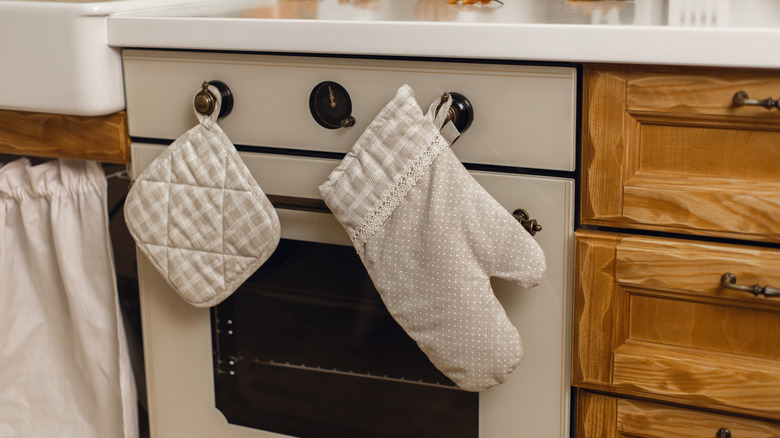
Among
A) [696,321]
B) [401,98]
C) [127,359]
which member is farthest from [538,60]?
[127,359]

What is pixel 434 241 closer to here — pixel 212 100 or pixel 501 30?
pixel 501 30

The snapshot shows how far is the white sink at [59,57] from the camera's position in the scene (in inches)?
39.7

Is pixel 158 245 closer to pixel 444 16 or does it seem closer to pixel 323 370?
pixel 323 370

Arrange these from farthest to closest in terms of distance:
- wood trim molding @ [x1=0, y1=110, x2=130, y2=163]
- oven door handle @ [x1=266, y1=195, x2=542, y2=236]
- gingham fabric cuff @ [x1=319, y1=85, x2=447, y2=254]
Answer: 1. wood trim molding @ [x1=0, y1=110, x2=130, y2=163]
2. oven door handle @ [x1=266, y1=195, x2=542, y2=236]
3. gingham fabric cuff @ [x1=319, y1=85, x2=447, y2=254]

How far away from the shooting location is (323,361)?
1079mm

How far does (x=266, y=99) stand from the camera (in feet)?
3.27

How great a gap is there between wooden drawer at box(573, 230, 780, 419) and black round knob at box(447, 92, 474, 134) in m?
0.18

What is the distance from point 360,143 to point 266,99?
16 cm

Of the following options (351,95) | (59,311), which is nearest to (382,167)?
(351,95)

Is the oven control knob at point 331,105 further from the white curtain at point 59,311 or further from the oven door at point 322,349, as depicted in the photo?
the white curtain at point 59,311

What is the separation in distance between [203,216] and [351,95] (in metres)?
0.25

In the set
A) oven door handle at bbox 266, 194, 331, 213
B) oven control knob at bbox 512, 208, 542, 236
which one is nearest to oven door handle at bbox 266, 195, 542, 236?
oven door handle at bbox 266, 194, 331, 213

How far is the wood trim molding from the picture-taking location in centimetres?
109

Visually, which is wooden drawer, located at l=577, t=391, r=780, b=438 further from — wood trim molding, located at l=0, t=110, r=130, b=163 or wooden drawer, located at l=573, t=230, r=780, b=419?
wood trim molding, located at l=0, t=110, r=130, b=163
